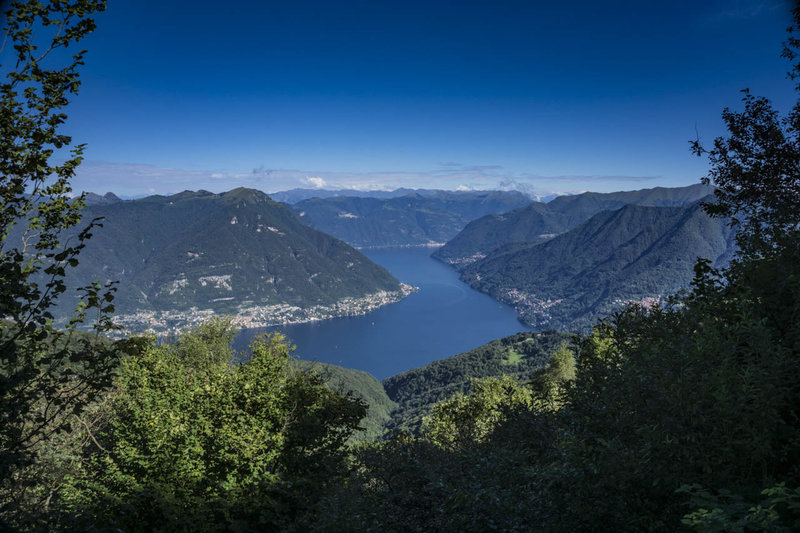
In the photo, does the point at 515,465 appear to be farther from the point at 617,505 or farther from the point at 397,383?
the point at 397,383

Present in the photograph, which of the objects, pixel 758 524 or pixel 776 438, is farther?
pixel 776 438

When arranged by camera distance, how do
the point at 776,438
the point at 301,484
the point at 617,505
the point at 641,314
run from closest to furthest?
the point at 776,438 < the point at 617,505 < the point at 301,484 < the point at 641,314

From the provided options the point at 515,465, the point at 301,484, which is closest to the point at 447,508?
the point at 515,465

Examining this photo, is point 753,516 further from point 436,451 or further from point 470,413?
point 470,413

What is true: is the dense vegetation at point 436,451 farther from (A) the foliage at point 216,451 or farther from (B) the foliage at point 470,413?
(B) the foliage at point 470,413

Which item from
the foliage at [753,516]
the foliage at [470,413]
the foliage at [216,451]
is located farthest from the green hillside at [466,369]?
the foliage at [753,516]

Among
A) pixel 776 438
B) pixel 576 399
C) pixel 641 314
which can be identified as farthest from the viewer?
pixel 641 314
